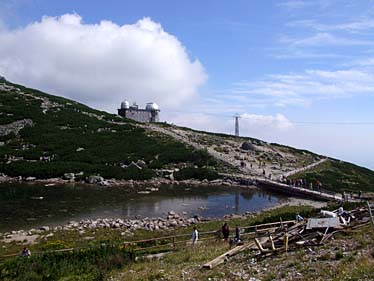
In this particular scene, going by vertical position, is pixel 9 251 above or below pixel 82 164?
below

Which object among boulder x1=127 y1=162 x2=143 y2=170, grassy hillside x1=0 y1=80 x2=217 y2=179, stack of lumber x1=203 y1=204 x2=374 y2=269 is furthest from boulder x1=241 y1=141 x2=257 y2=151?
stack of lumber x1=203 y1=204 x2=374 y2=269

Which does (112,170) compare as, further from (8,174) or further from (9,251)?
(9,251)

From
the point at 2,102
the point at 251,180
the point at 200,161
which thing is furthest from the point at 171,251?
the point at 2,102

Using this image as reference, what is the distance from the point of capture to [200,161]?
77.6 metres

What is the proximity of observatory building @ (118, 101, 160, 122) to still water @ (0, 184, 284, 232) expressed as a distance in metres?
76.4

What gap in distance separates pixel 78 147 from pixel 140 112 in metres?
59.5

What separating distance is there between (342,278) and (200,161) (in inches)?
2450

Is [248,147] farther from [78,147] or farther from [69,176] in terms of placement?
[69,176]

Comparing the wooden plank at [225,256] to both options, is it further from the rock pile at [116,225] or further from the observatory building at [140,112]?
the observatory building at [140,112]

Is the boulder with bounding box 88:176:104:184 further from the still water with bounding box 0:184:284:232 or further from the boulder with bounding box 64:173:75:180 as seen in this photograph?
the still water with bounding box 0:184:284:232

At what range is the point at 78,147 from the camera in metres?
80.2

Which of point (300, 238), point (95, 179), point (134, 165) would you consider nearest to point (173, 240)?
point (300, 238)

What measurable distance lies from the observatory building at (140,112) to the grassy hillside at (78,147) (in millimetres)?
28930

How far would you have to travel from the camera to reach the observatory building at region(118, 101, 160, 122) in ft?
443
